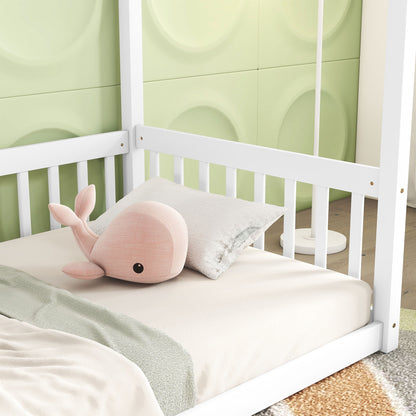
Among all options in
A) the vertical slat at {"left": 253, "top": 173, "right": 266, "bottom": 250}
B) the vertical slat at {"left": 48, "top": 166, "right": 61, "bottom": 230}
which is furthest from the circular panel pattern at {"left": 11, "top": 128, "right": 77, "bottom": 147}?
the vertical slat at {"left": 253, "top": 173, "right": 266, "bottom": 250}

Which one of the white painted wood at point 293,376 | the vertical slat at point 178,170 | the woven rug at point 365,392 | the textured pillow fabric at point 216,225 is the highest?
the vertical slat at point 178,170

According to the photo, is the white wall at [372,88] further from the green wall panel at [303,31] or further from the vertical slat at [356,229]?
the vertical slat at [356,229]

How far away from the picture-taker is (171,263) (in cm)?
175

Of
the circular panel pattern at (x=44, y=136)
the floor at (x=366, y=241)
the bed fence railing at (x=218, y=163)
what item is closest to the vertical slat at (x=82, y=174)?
the bed fence railing at (x=218, y=163)

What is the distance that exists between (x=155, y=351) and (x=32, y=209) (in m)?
1.04

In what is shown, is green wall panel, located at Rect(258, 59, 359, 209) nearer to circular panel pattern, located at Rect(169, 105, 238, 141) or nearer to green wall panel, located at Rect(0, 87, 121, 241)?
Result: circular panel pattern, located at Rect(169, 105, 238, 141)

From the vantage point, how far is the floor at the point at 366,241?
2472mm

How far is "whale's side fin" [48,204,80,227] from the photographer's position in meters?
1.79

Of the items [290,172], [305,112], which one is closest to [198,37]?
[305,112]

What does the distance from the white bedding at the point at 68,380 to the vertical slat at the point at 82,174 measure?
37.9 inches

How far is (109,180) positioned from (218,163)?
440 mm

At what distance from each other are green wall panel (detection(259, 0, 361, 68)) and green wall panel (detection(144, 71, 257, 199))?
0.55 ft

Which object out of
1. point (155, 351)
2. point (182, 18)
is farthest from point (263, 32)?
point (155, 351)

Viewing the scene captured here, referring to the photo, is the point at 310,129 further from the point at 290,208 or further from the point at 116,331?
the point at 116,331
